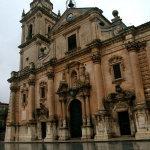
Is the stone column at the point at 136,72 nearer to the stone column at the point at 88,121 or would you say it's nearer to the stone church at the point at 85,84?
the stone church at the point at 85,84

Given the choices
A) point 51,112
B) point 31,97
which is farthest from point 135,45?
point 31,97

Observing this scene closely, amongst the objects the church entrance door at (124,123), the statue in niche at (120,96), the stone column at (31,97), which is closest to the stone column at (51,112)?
the stone column at (31,97)

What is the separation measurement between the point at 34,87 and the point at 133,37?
1420cm

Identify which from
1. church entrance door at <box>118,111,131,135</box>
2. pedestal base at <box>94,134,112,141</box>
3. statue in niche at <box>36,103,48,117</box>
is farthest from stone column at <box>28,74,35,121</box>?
church entrance door at <box>118,111,131,135</box>

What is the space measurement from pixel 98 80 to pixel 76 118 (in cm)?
487

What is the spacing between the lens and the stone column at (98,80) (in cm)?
1733

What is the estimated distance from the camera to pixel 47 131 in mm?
20641

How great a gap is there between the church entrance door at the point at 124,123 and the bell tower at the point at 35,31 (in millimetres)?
15548

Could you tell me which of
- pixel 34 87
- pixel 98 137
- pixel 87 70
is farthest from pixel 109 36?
pixel 34 87

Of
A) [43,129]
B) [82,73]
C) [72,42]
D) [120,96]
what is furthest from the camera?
[72,42]

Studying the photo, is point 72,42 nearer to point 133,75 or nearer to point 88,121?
point 133,75

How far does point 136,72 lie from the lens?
1585cm

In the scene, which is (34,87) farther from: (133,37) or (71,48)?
(133,37)

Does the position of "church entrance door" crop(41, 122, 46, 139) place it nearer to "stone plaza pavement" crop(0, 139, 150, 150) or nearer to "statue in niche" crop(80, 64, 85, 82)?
"statue in niche" crop(80, 64, 85, 82)
